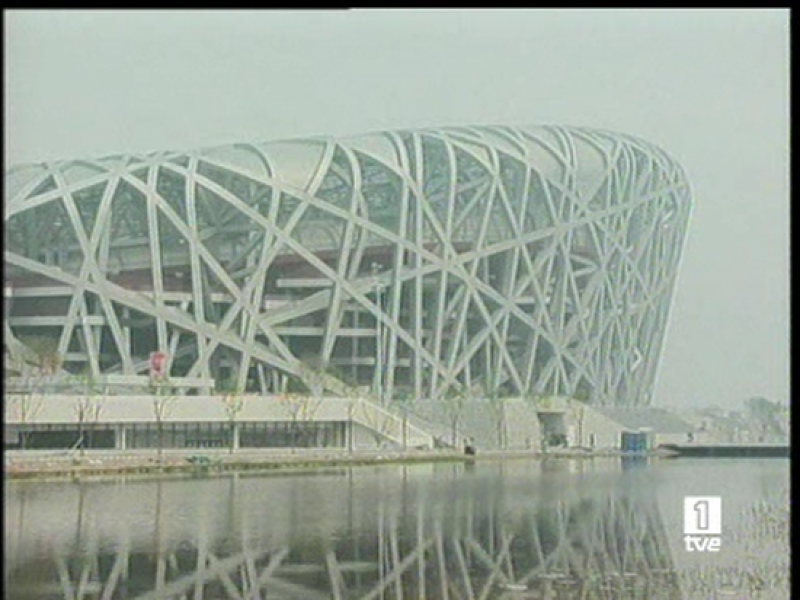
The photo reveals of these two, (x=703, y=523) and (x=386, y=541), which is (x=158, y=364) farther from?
(x=703, y=523)

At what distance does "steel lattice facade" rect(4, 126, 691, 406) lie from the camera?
24.1 meters

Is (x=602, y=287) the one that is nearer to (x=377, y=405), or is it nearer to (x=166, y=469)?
(x=377, y=405)

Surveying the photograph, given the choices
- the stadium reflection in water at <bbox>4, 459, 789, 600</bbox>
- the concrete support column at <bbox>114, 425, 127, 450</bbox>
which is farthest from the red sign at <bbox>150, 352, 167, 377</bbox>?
the stadium reflection in water at <bbox>4, 459, 789, 600</bbox>

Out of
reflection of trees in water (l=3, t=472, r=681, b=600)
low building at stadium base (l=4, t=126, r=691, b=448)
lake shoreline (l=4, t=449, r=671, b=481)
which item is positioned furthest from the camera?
low building at stadium base (l=4, t=126, r=691, b=448)

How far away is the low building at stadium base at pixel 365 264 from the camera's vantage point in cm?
2397

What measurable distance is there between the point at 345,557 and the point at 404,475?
7.69 meters

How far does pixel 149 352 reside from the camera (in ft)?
81.0

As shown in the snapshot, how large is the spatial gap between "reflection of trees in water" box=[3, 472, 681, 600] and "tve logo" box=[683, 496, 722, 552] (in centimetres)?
37

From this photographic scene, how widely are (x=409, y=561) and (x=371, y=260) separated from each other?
19023 mm

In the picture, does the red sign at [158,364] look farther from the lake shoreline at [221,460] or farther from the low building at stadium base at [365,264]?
the lake shoreline at [221,460]

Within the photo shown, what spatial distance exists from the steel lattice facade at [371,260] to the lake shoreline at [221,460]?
5051mm

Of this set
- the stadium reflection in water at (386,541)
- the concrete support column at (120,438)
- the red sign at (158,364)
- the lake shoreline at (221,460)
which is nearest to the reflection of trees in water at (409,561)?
the stadium reflection in water at (386,541)

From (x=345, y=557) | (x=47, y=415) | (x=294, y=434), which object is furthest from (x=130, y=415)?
(x=345, y=557)

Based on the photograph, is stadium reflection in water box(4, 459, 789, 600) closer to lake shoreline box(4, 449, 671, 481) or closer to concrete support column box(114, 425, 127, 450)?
lake shoreline box(4, 449, 671, 481)
